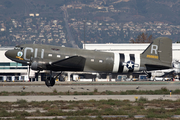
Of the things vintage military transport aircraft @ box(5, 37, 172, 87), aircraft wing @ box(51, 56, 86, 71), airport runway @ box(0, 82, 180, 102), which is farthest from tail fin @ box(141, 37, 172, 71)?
aircraft wing @ box(51, 56, 86, 71)

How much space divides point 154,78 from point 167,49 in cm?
6754

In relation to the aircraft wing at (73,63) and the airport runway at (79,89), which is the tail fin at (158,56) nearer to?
the airport runway at (79,89)

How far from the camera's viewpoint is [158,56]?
141ft

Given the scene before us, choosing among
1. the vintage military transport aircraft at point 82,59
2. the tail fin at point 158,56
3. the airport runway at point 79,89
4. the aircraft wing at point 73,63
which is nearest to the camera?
the aircraft wing at point 73,63

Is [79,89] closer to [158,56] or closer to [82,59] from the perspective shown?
[82,59]

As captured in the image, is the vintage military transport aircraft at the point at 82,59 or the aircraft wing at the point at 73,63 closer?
the aircraft wing at the point at 73,63

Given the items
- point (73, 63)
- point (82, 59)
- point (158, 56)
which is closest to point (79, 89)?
point (73, 63)

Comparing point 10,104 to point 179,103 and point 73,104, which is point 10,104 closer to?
point 73,104

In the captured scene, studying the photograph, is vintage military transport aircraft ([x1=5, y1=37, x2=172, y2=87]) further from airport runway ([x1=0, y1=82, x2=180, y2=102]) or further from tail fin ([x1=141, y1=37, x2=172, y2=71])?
airport runway ([x1=0, y1=82, x2=180, y2=102])

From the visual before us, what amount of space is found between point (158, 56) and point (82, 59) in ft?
32.7

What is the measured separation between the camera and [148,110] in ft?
109

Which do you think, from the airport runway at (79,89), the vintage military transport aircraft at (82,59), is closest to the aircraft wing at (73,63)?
the vintage military transport aircraft at (82,59)

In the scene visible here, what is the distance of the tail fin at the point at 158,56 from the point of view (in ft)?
140

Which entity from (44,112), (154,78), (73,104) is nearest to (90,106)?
(73,104)
